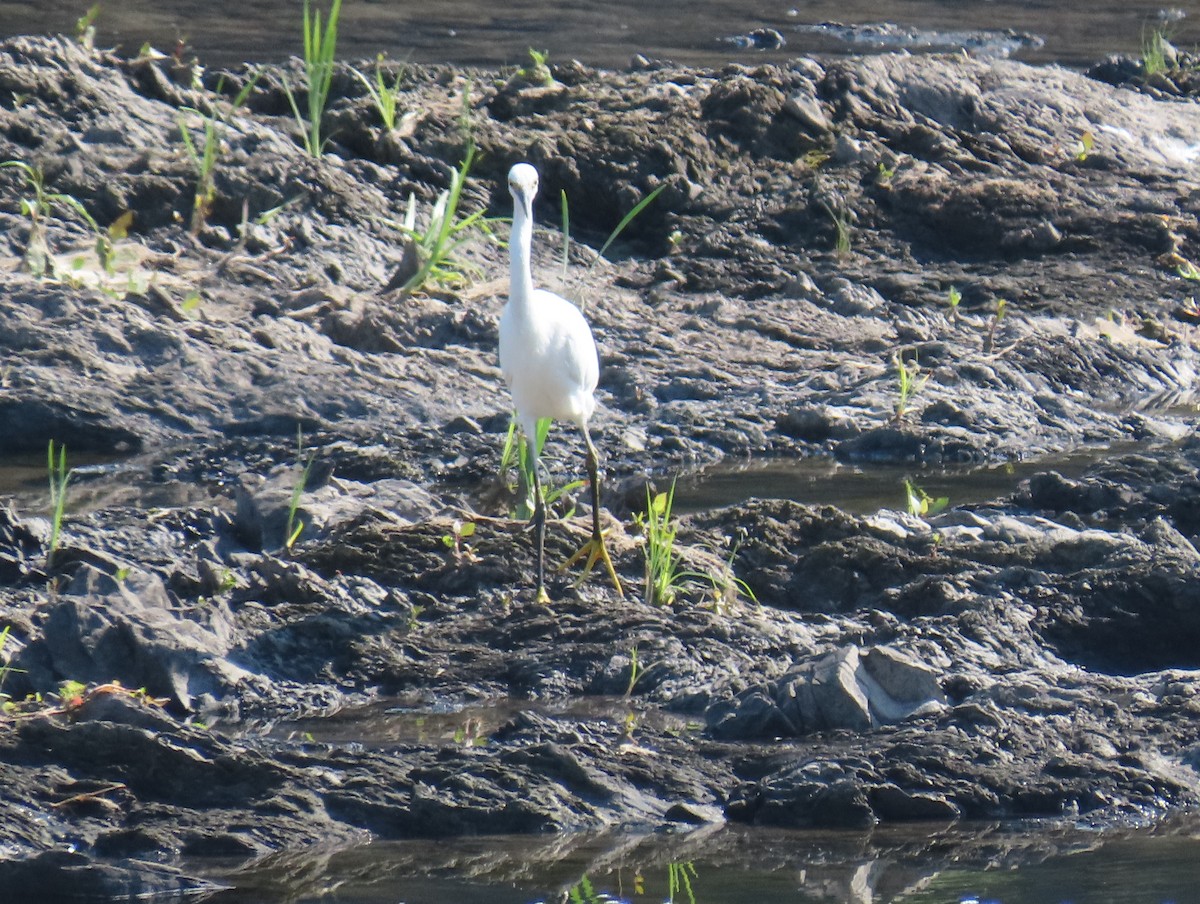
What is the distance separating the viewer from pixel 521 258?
6.20 m

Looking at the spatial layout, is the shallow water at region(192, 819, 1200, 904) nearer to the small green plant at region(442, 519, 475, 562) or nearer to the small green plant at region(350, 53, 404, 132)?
the small green plant at region(442, 519, 475, 562)

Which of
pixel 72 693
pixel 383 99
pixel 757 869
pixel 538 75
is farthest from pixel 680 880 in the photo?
pixel 538 75

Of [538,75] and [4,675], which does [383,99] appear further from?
[4,675]

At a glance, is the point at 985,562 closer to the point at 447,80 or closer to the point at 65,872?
the point at 65,872

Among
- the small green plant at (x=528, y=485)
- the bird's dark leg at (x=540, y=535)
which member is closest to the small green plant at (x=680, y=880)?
the bird's dark leg at (x=540, y=535)

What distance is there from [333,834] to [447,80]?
322 inches

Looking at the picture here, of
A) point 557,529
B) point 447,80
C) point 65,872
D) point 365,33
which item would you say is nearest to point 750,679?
point 557,529

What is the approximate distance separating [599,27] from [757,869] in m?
15.0

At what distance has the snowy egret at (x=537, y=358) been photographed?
20.4 ft

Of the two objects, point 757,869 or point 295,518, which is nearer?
point 757,869

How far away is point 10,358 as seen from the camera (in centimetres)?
818

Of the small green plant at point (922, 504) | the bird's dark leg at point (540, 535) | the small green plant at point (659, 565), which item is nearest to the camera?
the small green plant at point (659, 565)

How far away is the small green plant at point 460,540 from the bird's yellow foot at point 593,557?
0.31 m

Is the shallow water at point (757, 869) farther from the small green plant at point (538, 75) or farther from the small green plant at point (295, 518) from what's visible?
the small green plant at point (538, 75)
